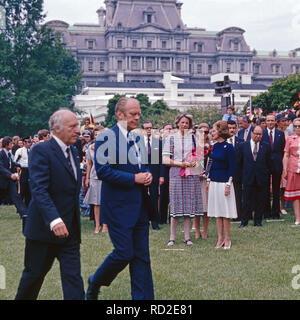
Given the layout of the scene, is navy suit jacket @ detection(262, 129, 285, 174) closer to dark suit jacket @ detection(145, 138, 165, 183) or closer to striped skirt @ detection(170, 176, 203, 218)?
dark suit jacket @ detection(145, 138, 165, 183)

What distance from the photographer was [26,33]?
4297 cm

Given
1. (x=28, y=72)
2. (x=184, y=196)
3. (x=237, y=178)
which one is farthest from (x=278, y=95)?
(x=184, y=196)

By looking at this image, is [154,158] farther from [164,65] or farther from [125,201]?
[164,65]

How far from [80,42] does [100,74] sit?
867cm

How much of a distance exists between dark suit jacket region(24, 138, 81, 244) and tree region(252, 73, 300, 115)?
40.7m

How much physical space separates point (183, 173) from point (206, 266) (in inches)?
77.8

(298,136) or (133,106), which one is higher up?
(133,106)

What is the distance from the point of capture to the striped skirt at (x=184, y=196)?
906 centimetres

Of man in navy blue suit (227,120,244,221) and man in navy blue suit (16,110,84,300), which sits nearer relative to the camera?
man in navy blue suit (16,110,84,300)

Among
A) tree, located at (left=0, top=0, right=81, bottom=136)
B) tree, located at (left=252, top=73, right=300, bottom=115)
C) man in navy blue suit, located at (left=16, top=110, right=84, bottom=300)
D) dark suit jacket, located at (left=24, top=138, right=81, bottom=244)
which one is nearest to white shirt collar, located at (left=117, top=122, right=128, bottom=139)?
man in navy blue suit, located at (left=16, top=110, right=84, bottom=300)

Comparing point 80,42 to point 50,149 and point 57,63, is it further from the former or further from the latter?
point 50,149

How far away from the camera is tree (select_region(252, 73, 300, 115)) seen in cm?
4650
